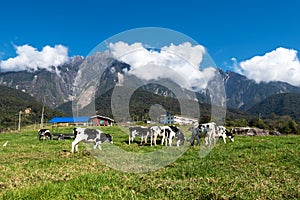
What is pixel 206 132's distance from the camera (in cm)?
2044

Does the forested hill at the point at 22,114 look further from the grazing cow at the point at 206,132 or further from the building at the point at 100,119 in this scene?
the building at the point at 100,119

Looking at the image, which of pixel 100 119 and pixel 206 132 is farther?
pixel 206 132

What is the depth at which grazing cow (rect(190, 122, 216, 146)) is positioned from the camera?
65.1 feet

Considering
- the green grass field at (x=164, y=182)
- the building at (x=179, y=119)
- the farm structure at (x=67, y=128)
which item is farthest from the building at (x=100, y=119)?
the building at (x=179, y=119)

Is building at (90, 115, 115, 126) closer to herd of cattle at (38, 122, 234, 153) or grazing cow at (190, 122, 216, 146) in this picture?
herd of cattle at (38, 122, 234, 153)

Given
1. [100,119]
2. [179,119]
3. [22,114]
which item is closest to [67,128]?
[100,119]

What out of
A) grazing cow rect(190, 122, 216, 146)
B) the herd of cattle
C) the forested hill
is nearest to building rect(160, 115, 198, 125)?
the herd of cattle

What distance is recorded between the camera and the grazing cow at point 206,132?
19.8m

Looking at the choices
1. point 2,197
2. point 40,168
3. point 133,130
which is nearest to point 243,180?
point 2,197

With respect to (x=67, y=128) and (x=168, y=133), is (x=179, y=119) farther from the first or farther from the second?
(x=67, y=128)

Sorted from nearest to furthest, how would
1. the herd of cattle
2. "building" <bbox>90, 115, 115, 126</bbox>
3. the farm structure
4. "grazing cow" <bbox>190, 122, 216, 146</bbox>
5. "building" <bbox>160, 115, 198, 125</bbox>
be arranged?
"building" <bbox>90, 115, 115, 126</bbox>, "building" <bbox>160, 115, 198, 125</bbox>, the farm structure, the herd of cattle, "grazing cow" <bbox>190, 122, 216, 146</bbox>

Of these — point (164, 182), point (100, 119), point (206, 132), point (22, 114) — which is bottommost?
point (164, 182)

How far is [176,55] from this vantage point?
9.51 metres

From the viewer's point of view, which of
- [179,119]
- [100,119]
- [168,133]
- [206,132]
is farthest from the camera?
[168,133]
